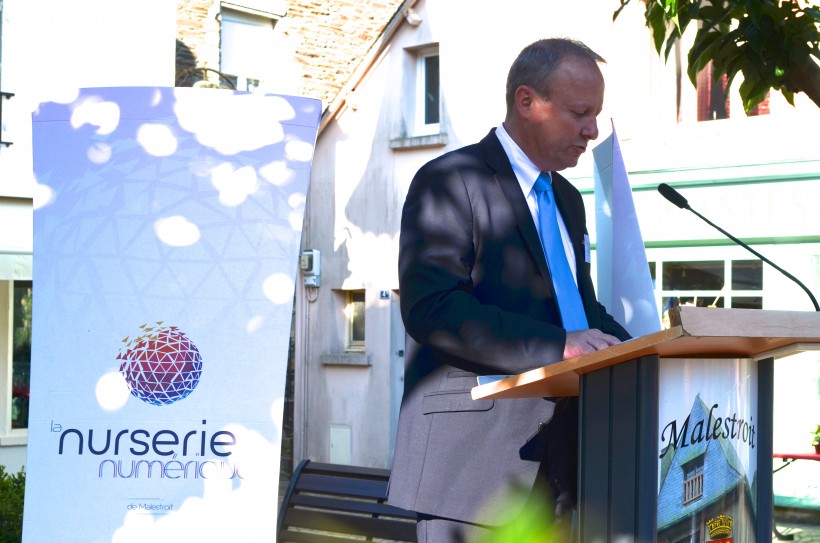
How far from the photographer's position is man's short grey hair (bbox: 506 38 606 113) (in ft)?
9.87

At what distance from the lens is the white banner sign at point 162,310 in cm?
515

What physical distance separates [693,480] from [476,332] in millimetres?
577

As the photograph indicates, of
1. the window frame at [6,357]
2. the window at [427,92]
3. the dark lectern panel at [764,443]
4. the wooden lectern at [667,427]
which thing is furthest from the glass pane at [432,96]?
the wooden lectern at [667,427]

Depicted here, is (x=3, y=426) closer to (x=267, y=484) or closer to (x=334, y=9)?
(x=334, y=9)

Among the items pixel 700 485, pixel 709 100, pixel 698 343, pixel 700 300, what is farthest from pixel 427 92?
pixel 698 343

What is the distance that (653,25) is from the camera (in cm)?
521

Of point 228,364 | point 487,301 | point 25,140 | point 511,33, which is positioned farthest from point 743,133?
point 487,301

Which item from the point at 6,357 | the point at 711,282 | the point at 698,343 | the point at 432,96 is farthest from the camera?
the point at 432,96

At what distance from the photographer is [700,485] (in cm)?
232

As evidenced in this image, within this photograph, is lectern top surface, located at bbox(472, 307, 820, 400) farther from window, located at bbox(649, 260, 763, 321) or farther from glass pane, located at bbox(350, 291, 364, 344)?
glass pane, located at bbox(350, 291, 364, 344)

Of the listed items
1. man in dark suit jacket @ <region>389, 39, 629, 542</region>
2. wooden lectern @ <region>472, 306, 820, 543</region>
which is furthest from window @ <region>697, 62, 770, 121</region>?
wooden lectern @ <region>472, 306, 820, 543</region>

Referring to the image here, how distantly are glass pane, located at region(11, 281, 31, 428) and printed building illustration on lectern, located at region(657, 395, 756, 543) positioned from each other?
43.3 feet

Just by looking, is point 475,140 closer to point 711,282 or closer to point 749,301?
point 711,282

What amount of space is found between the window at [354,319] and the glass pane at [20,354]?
467 cm
